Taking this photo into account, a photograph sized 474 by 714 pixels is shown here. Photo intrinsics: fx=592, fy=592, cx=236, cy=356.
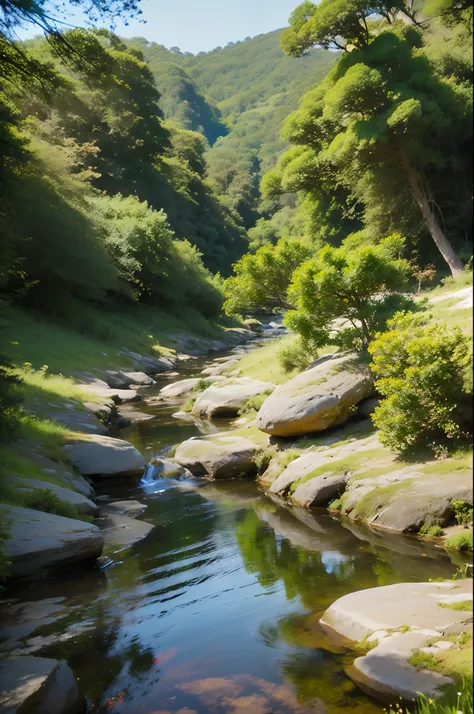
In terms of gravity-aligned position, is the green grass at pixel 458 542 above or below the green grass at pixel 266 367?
below

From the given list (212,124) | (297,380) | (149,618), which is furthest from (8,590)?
(212,124)

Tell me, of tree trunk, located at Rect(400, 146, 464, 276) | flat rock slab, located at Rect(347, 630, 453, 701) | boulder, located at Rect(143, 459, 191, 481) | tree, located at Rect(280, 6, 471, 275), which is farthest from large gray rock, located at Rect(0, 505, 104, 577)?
tree trunk, located at Rect(400, 146, 464, 276)

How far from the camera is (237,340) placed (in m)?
51.2

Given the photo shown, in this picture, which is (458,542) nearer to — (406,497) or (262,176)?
(406,497)

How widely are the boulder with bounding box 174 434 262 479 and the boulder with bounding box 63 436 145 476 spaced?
1.38 m

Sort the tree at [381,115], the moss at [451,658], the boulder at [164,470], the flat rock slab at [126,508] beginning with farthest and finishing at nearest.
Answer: the boulder at [164,470] < the flat rock slab at [126,508] < the tree at [381,115] < the moss at [451,658]

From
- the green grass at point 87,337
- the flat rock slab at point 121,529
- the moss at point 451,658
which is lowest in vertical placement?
the flat rock slab at point 121,529

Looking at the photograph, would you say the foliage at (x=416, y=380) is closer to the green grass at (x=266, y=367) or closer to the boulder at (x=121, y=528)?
the boulder at (x=121, y=528)

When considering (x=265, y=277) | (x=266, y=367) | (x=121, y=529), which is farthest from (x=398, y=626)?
(x=265, y=277)

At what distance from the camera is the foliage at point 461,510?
865cm

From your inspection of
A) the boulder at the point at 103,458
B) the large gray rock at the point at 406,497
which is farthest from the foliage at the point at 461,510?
the boulder at the point at 103,458

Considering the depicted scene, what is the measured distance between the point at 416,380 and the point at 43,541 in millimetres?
6522

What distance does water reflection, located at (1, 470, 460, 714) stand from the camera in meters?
5.98

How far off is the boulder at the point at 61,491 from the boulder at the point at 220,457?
4.08 meters
